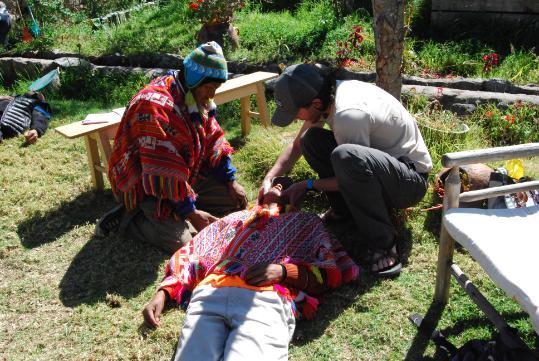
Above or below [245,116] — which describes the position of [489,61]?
above

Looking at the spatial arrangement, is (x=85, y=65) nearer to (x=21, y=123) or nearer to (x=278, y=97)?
(x=21, y=123)

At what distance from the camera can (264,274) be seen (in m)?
2.91

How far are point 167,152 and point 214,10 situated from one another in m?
4.10

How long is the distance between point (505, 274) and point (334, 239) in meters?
1.26

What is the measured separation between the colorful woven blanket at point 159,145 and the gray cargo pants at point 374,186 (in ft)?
3.40

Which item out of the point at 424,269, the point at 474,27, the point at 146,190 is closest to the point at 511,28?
the point at 474,27

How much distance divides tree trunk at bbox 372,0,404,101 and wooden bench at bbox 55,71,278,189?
1.36 metres

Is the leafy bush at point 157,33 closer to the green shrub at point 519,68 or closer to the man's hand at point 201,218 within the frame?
the green shrub at point 519,68

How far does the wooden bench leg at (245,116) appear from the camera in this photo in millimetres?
5652

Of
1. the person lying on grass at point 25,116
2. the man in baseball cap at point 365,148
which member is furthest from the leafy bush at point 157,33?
the man in baseball cap at point 365,148

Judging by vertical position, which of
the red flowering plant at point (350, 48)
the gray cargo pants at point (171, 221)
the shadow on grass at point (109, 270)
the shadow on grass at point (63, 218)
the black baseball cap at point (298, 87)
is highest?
the black baseball cap at point (298, 87)

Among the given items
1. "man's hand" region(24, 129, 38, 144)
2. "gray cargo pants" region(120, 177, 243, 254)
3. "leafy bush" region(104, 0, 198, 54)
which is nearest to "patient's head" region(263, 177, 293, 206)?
"gray cargo pants" region(120, 177, 243, 254)

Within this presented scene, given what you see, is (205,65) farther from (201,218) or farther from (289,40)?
(289,40)

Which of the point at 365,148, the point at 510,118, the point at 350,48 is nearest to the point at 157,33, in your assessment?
the point at 350,48
